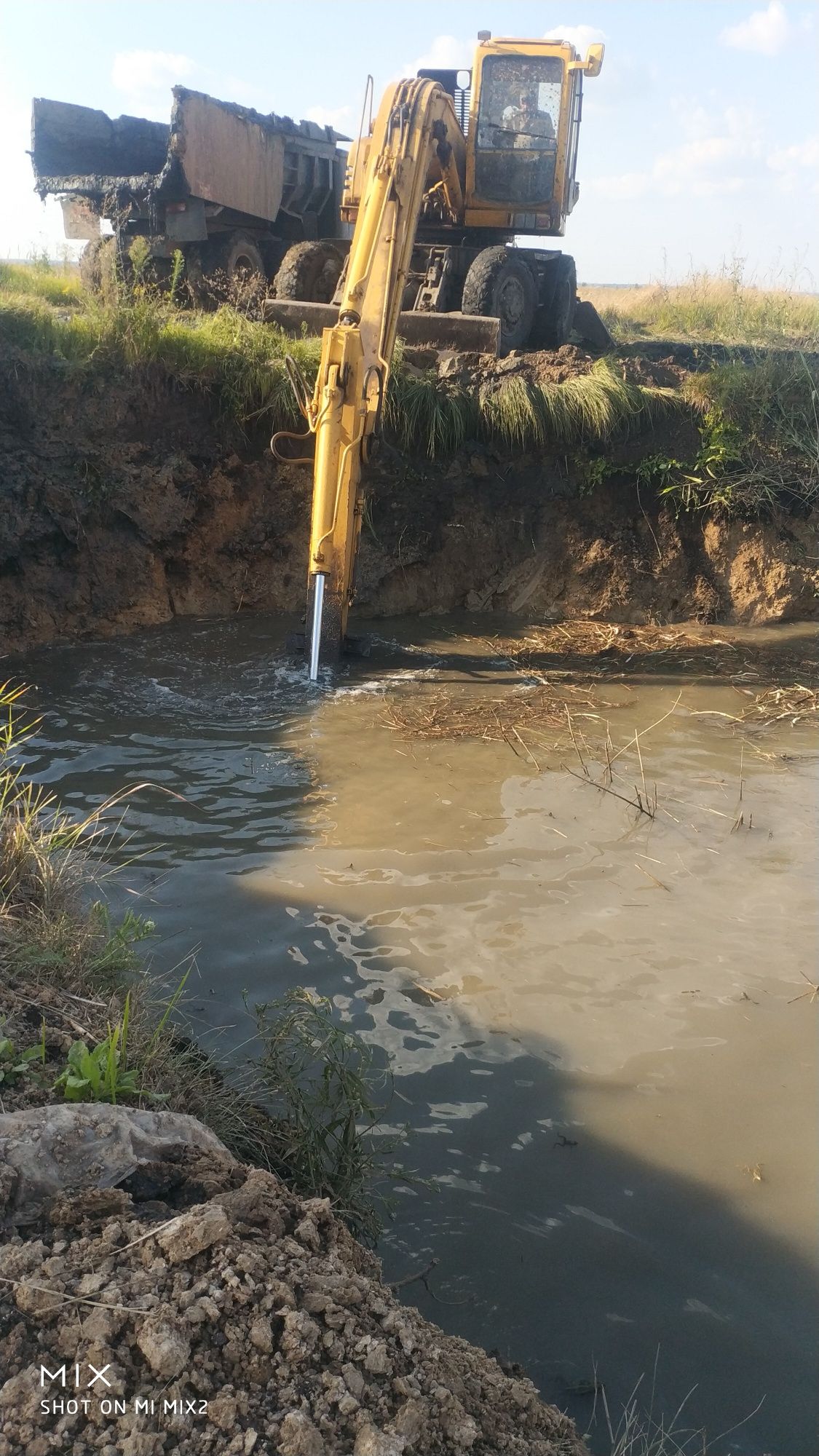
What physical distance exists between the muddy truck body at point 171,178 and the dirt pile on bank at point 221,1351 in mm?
11029

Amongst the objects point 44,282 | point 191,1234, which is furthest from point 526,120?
point 191,1234

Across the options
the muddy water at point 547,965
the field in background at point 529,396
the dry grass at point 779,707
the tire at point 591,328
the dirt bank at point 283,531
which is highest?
the tire at point 591,328

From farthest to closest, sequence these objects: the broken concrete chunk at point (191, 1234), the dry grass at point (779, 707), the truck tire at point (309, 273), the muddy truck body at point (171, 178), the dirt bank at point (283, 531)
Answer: the muddy truck body at point (171, 178), the truck tire at point (309, 273), the dirt bank at point (283, 531), the dry grass at point (779, 707), the broken concrete chunk at point (191, 1234)

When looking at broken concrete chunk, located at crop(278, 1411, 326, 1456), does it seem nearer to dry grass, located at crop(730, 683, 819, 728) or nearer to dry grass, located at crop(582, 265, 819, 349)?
dry grass, located at crop(730, 683, 819, 728)

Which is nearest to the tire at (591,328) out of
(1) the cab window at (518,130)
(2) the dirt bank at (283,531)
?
(1) the cab window at (518,130)

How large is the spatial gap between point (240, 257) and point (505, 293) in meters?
3.89

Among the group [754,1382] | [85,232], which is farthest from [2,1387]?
[85,232]

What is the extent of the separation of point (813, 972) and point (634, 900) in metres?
0.80

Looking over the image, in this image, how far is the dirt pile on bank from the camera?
1801 mm

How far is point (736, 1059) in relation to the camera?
367 centimetres

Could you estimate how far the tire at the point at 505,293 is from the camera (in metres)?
10.3

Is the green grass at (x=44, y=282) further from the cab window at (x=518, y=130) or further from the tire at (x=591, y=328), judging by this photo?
the tire at (x=591, y=328)

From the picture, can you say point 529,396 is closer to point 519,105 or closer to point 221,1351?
point 519,105

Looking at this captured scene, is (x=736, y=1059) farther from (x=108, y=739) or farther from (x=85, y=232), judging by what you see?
(x=85, y=232)
